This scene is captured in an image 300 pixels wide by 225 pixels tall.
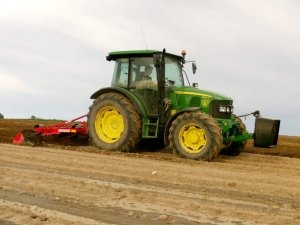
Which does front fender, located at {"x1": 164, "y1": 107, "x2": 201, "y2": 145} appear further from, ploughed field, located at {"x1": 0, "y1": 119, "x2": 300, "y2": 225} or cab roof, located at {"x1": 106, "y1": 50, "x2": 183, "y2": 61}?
cab roof, located at {"x1": 106, "y1": 50, "x2": 183, "y2": 61}

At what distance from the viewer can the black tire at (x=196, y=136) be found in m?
8.02

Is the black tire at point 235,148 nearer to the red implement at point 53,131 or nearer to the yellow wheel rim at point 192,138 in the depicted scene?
the yellow wheel rim at point 192,138

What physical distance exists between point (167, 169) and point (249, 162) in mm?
2421

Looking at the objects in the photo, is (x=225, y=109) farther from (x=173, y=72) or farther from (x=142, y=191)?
(x=142, y=191)

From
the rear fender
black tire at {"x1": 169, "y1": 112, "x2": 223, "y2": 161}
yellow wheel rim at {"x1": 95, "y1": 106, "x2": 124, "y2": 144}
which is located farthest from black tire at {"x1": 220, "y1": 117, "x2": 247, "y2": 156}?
yellow wheel rim at {"x1": 95, "y1": 106, "x2": 124, "y2": 144}

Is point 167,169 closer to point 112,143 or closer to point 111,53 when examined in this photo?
point 112,143

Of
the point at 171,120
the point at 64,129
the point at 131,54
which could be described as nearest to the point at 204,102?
the point at 171,120

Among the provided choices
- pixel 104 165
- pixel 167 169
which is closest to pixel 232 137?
pixel 167 169

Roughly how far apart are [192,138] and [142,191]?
3.43 m

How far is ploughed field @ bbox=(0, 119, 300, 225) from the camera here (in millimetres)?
4023

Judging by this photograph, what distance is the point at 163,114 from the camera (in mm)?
9195

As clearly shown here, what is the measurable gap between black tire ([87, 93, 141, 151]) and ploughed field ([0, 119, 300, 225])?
936 mm

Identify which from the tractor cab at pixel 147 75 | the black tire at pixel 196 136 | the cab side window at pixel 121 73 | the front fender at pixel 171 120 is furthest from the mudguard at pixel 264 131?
the cab side window at pixel 121 73

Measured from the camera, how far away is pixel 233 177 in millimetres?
6367
